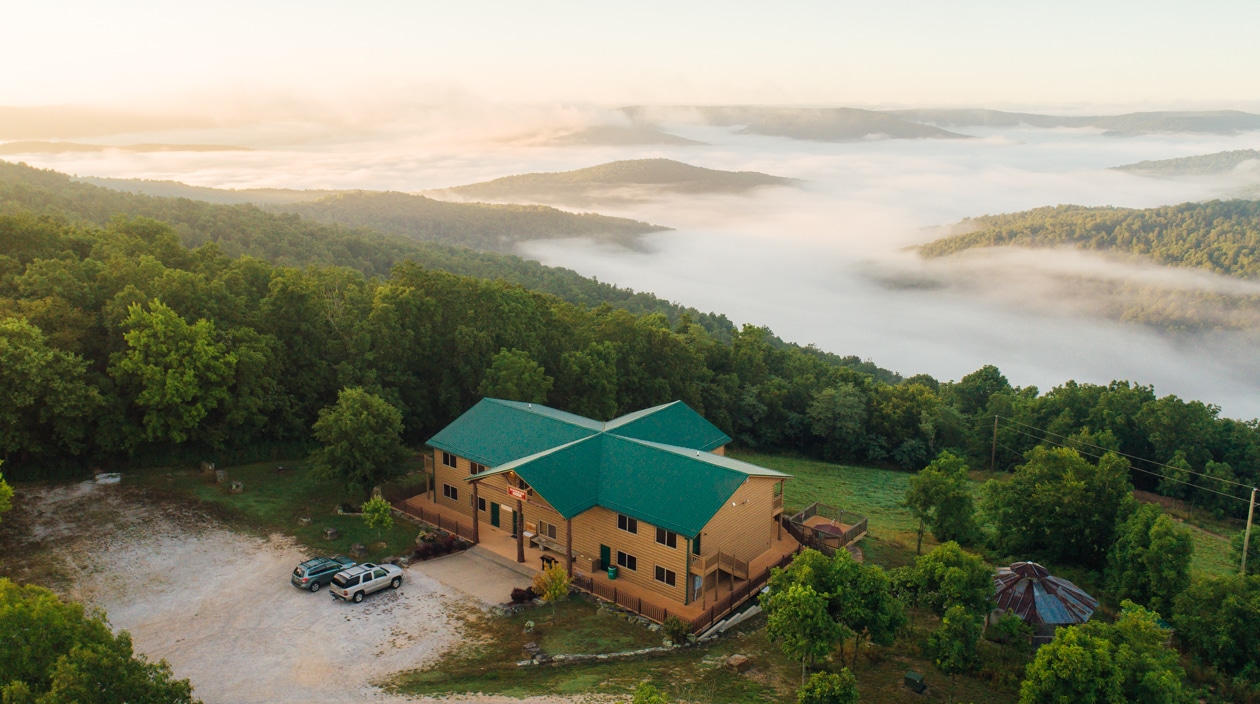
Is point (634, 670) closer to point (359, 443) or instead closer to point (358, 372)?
point (359, 443)

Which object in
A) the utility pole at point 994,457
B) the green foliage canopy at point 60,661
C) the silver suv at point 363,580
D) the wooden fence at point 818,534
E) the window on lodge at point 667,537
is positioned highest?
the green foliage canopy at point 60,661

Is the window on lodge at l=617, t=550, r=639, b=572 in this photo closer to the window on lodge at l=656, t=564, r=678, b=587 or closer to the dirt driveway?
the window on lodge at l=656, t=564, r=678, b=587

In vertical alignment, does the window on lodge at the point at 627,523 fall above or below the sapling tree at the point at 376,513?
above

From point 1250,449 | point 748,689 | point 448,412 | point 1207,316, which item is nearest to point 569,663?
point 748,689

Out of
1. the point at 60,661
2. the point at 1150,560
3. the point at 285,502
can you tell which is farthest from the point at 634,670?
the point at 285,502

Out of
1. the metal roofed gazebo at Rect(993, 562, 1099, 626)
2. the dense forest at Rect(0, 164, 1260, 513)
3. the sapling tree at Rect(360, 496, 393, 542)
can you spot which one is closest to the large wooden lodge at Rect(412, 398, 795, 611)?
the sapling tree at Rect(360, 496, 393, 542)

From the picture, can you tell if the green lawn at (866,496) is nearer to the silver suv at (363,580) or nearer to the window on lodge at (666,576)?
the window on lodge at (666,576)

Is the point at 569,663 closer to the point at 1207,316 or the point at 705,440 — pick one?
the point at 705,440

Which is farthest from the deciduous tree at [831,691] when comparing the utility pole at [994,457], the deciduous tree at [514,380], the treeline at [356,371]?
the utility pole at [994,457]
